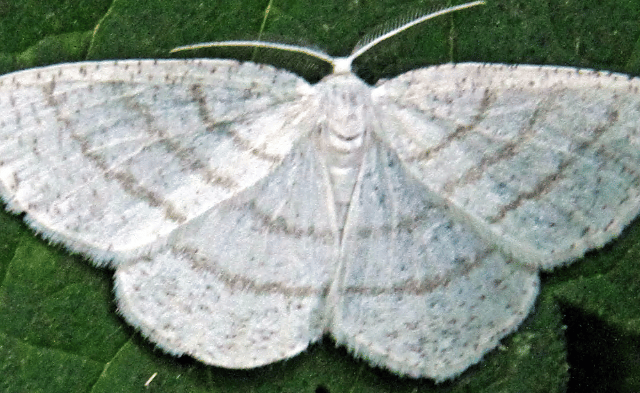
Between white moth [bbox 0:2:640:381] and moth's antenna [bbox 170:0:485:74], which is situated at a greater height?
moth's antenna [bbox 170:0:485:74]

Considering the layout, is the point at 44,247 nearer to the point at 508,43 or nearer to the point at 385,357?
the point at 385,357

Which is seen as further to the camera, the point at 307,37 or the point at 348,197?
the point at 307,37

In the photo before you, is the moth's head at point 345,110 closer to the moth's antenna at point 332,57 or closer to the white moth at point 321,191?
the white moth at point 321,191

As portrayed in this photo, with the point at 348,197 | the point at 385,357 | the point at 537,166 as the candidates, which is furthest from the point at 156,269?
the point at 537,166

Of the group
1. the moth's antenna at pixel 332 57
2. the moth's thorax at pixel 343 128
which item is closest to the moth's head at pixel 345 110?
the moth's thorax at pixel 343 128

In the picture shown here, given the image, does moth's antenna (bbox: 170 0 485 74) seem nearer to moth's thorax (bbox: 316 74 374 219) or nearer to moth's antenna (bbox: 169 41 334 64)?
moth's antenna (bbox: 169 41 334 64)

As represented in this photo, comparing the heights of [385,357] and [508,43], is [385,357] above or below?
below

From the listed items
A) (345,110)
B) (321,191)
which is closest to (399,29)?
(345,110)

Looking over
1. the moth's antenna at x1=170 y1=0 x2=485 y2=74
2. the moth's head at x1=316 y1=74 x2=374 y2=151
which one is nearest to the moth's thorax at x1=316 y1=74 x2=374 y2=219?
the moth's head at x1=316 y1=74 x2=374 y2=151

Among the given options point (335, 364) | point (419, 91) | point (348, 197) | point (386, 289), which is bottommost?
point (335, 364)
